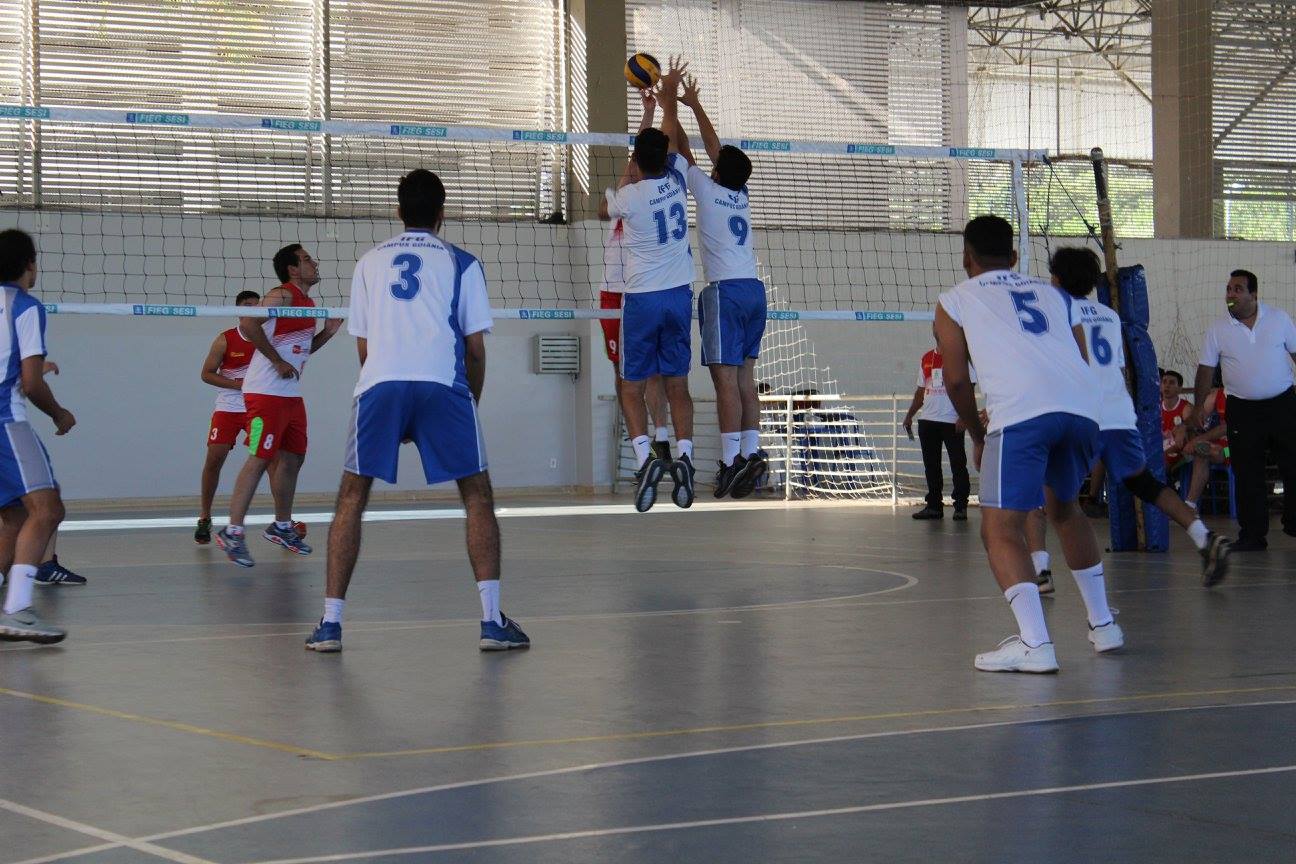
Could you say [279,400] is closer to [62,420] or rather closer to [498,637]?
[62,420]

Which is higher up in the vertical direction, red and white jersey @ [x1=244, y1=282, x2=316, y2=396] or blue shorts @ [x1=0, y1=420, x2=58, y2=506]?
red and white jersey @ [x1=244, y1=282, x2=316, y2=396]

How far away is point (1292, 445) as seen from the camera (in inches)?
434

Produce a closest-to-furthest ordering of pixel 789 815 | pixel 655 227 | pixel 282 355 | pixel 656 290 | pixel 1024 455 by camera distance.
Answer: pixel 789 815 < pixel 1024 455 < pixel 655 227 < pixel 656 290 < pixel 282 355

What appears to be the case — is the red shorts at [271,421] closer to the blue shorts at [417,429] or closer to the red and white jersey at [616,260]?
the red and white jersey at [616,260]

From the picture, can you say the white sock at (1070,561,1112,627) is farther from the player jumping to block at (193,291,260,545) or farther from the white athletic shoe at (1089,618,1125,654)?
the player jumping to block at (193,291,260,545)

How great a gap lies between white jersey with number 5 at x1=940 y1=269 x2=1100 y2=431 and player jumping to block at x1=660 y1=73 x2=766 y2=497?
125 inches

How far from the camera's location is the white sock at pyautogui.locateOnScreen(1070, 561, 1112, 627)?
6297 mm

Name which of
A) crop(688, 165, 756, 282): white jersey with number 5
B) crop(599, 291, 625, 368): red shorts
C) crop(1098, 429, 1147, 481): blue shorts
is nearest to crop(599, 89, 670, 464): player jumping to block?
crop(599, 291, 625, 368): red shorts

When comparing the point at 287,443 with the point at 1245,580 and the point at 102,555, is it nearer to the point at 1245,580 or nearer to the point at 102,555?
the point at 102,555

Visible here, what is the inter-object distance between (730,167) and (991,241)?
3.23 m

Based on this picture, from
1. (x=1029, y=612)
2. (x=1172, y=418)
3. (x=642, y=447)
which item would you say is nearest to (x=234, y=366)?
(x=642, y=447)

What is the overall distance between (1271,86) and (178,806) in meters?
24.4

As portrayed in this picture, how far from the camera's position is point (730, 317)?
9180mm

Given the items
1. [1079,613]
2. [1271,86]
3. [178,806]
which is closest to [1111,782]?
[178,806]
